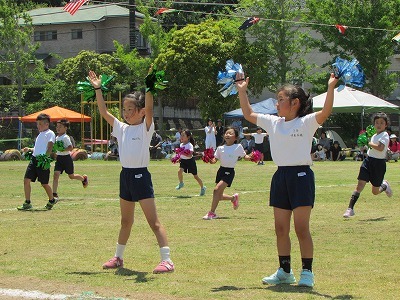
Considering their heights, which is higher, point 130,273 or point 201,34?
point 201,34

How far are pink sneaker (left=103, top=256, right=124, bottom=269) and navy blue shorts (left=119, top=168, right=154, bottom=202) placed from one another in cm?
66

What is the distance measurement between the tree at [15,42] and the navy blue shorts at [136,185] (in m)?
46.4

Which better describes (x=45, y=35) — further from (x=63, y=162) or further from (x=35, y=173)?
(x=35, y=173)

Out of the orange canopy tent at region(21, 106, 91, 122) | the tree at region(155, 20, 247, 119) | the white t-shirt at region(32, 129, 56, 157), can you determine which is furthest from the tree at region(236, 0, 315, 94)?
the white t-shirt at region(32, 129, 56, 157)

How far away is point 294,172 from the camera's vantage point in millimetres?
7805

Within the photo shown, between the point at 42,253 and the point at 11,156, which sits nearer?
the point at 42,253

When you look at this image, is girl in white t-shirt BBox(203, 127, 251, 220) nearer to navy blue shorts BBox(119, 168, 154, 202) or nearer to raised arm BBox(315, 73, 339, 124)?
navy blue shorts BBox(119, 168, 154, 202)

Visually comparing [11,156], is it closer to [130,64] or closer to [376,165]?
[130,64]

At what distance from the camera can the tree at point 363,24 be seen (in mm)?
46406

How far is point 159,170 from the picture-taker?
31125 mm

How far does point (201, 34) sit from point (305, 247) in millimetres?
42284

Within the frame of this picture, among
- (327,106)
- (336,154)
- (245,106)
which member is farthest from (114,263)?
(336,154)

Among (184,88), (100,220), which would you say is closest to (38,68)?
(184,88)

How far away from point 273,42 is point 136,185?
42.8 metres
